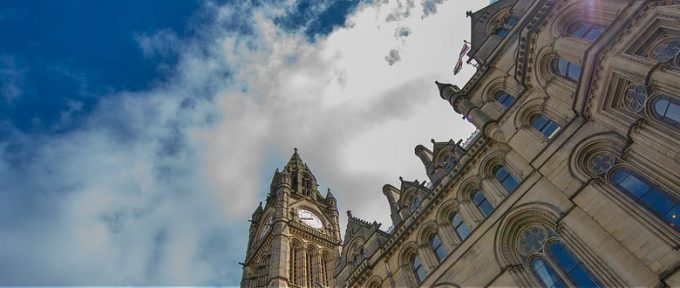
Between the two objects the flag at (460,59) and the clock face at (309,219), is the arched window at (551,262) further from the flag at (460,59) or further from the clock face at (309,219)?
the clock face at (309,219)

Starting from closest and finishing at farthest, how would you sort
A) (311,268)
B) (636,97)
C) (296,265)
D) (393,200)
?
1. (636,97)
2. (393,200)
3. (296,265)
4. (311,268)

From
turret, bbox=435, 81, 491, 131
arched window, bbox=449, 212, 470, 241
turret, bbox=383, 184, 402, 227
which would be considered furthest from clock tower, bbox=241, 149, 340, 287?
turret, bbox=435, 81, 491, 131

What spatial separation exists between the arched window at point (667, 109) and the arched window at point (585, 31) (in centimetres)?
273

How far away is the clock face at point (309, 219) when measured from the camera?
44.3 metres

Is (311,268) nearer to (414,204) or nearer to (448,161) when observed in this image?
(414,204)

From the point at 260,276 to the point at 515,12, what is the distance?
1216 inches

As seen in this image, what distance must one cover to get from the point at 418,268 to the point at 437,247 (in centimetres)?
122

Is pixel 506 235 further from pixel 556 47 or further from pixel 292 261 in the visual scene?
pixel 292 261

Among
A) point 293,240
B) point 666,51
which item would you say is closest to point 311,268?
point 293,240

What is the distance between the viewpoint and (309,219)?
148 ft

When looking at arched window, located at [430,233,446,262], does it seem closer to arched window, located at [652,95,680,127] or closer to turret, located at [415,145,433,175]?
turret, located at [415,145,433,175]

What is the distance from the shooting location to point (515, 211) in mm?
13695

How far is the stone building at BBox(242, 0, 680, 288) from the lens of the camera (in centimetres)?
993

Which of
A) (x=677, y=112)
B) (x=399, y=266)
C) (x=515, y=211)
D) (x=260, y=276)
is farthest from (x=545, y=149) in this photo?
(x=260, y=276)
